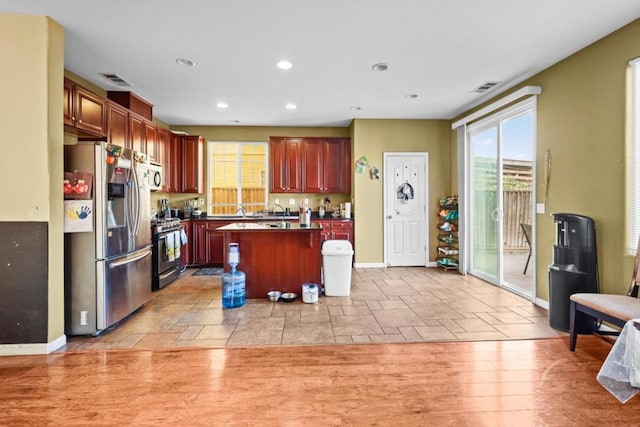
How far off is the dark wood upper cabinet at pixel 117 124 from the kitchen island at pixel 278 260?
1.85 meters

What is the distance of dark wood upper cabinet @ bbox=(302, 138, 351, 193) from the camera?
6.51m

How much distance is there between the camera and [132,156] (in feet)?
11.3

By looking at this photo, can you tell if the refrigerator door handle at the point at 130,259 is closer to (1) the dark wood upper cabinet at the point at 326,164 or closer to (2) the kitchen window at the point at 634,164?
(1) the dark wood upper cabinet at the point at 326,164

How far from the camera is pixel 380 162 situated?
6125 millimetres

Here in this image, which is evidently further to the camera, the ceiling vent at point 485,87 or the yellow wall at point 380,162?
the yellow wall at point 380,162

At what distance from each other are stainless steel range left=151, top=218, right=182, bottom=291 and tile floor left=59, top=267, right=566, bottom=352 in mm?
237

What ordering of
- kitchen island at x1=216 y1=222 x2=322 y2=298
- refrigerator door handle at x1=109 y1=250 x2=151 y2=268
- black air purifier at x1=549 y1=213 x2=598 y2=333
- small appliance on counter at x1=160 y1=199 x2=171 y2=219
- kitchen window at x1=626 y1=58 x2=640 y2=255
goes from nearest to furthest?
1. kitchen window at x1=626 y1=58 x2=640 y2=255
2. black air purifier at x1=549 y1=213 x2=598 y2=333
3. refrigerator door handle at x1=109 y1=250 x2=151 y2=268
4. kitchen island at x1=216 y1=222 x2=322 y2=298
5. small appliance on counter at x1=160 y1=199 x2=171 y2=219

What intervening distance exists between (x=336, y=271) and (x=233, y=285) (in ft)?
4.29

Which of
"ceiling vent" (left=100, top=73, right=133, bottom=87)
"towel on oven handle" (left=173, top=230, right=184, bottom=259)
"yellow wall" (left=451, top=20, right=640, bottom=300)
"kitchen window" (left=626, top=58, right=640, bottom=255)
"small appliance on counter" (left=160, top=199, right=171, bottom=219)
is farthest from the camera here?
"small appliance on counter" (left=160, top=199, right=171, bottom=219)

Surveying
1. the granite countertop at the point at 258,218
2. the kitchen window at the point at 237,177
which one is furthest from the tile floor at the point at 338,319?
the kitchen window at the point at 237,177

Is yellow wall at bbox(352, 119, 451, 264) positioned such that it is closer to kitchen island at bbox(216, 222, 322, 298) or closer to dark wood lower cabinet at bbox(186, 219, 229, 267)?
kitchen island at bbox(216, 222, 322, 298)

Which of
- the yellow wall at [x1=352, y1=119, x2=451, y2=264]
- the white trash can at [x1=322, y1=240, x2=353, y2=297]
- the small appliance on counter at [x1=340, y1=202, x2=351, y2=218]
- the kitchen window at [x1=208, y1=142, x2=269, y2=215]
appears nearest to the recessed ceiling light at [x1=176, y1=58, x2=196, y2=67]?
the white trash can at [x1=322, y1=240, x2=353, y2=297]

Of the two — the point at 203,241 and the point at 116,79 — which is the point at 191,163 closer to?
the point at 203,241

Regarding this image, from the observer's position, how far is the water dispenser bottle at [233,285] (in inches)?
150
